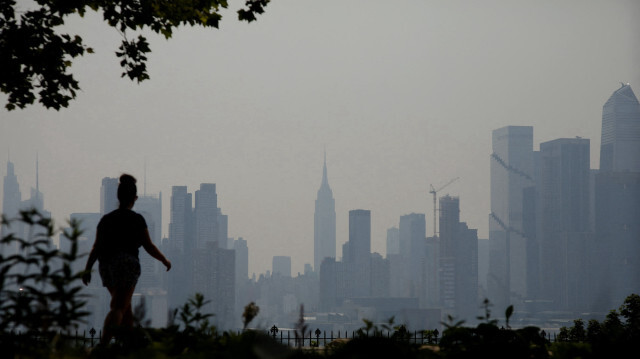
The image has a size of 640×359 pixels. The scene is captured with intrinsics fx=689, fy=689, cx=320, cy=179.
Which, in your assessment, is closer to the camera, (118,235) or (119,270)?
(119,270)

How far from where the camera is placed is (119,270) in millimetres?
7301

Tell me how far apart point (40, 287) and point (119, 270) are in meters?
3.94

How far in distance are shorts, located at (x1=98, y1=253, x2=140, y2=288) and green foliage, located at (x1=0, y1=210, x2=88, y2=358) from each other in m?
3.82

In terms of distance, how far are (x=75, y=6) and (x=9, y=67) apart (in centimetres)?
134

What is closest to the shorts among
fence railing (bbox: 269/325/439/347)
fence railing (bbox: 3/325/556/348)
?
fence railing (bbox: 3/325/556/348)

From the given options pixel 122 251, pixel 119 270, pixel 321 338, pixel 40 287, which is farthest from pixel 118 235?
pixel 40 287

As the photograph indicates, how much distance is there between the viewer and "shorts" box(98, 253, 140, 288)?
23.8 feet

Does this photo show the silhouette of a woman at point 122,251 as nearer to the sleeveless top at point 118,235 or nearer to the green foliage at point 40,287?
the sleeveless top at point 118,235

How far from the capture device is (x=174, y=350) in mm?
3803

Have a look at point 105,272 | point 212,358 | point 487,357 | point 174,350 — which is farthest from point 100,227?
point 487,357

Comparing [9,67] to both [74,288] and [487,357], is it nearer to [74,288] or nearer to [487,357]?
[74,288]

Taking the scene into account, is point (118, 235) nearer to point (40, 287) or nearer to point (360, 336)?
point (40, 287)

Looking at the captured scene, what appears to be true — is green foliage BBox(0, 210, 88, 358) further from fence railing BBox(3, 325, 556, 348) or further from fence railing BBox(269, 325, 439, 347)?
fence railing BBox(269, 325, 439, 347)

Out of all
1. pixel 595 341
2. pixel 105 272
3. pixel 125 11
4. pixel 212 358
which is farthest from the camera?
pixel 125 11
